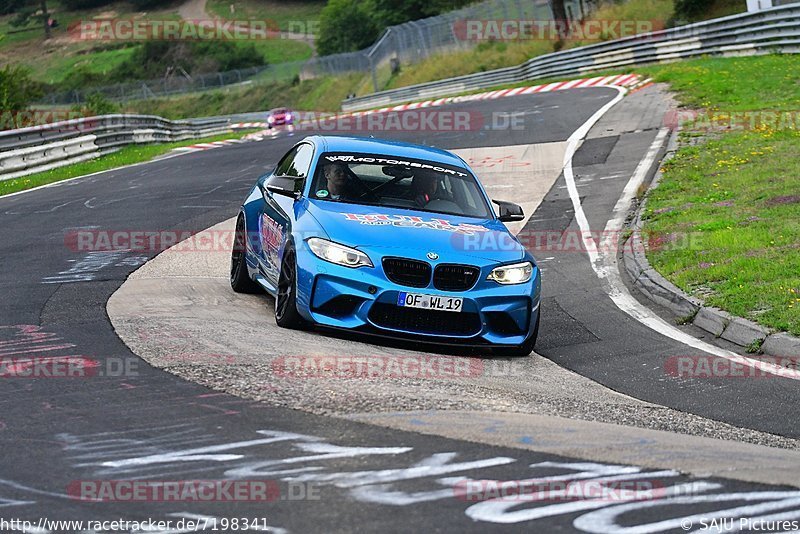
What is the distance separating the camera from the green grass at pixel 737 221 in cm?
1084

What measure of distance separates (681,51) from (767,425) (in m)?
34.7

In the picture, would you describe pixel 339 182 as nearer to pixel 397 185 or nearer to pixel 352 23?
pixel 397 185

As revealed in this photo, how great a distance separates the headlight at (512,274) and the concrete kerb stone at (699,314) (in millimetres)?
1960

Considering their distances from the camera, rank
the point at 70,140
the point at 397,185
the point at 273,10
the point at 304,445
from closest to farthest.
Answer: the point at 304,445
the point at 397,185
the point at 70,140
the point at 273,10

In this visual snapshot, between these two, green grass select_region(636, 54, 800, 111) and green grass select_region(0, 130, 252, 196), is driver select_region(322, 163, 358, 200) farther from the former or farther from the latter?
green grass select_region(636, 54, 800, 111)

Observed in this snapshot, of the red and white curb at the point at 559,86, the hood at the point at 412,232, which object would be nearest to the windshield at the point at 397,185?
the hood at the point at 412,232

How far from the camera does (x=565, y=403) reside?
289 inches

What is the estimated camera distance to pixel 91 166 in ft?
91.8

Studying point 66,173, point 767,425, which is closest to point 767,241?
point 767,425

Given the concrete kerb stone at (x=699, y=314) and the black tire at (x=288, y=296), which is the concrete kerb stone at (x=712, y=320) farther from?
the black tire at (x=288, y=296)

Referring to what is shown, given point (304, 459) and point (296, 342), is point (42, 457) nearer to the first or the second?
point (304, 459)

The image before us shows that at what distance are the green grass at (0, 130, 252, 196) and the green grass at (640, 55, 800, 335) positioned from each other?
41.2ft

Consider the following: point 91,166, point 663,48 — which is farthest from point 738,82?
point 91,166

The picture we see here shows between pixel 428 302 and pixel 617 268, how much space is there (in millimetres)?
5175
